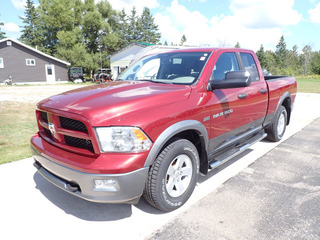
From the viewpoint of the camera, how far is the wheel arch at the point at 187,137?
2.30 meters

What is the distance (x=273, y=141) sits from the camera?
206 inches

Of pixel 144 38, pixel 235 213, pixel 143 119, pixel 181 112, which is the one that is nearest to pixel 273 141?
pixel 235 213

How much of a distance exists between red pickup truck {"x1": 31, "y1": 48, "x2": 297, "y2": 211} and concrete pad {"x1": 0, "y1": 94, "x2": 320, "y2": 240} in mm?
282

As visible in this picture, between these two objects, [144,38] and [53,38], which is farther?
[144,38]

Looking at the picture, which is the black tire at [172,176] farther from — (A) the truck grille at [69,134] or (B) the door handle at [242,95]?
(B) the door handle at [242,95]

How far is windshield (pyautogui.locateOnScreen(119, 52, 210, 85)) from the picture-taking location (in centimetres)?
313

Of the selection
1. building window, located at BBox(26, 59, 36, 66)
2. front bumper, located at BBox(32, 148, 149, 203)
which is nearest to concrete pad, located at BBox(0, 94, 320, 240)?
front bumper, located at BBox(32, 148, 149, 203)

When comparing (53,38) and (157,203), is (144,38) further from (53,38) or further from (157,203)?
(157,203)

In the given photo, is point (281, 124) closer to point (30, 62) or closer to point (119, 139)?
point (119, 139)

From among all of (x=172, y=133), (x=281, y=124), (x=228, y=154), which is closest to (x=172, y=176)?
(x=172, y=133)

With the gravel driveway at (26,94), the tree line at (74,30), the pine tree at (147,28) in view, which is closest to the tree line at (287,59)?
the pine tree at (147,28)

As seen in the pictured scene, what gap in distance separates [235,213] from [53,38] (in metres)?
50.6

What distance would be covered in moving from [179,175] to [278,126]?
3.39 metres

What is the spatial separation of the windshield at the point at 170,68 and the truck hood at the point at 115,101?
1.04ft
